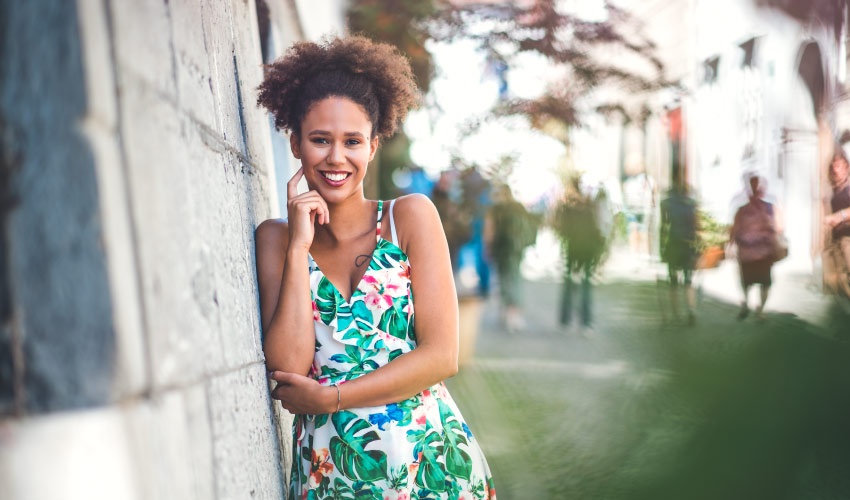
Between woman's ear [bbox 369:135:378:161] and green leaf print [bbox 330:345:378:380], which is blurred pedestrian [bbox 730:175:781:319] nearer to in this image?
woman's ear [bbox 369:135:378:161]

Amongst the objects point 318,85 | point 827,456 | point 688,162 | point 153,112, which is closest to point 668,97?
point 827,456

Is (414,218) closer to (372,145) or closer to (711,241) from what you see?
(372,145)

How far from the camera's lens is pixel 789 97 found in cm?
1173

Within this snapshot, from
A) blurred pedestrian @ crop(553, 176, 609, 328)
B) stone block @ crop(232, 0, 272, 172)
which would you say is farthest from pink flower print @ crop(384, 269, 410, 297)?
blurred pedestrian @ crop(553, 176, 609, 328)

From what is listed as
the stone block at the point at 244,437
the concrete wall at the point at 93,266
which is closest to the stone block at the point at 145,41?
the concrete wall at the point at 93,266

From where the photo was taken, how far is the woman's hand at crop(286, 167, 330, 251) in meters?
2.09

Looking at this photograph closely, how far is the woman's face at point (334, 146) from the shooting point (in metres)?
2.18

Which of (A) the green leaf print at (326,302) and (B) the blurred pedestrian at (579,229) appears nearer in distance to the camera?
(A) the green leaf print at (326,302)

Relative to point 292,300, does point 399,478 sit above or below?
below

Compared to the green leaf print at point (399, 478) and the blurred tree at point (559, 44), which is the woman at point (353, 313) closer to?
the green leaf print at point (399, 478)

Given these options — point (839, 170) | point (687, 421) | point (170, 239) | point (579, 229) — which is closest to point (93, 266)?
point (170, 239)

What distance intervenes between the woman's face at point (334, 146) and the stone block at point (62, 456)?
1305 millimetres

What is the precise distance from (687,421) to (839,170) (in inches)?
142

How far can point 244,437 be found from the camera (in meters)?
1.65
